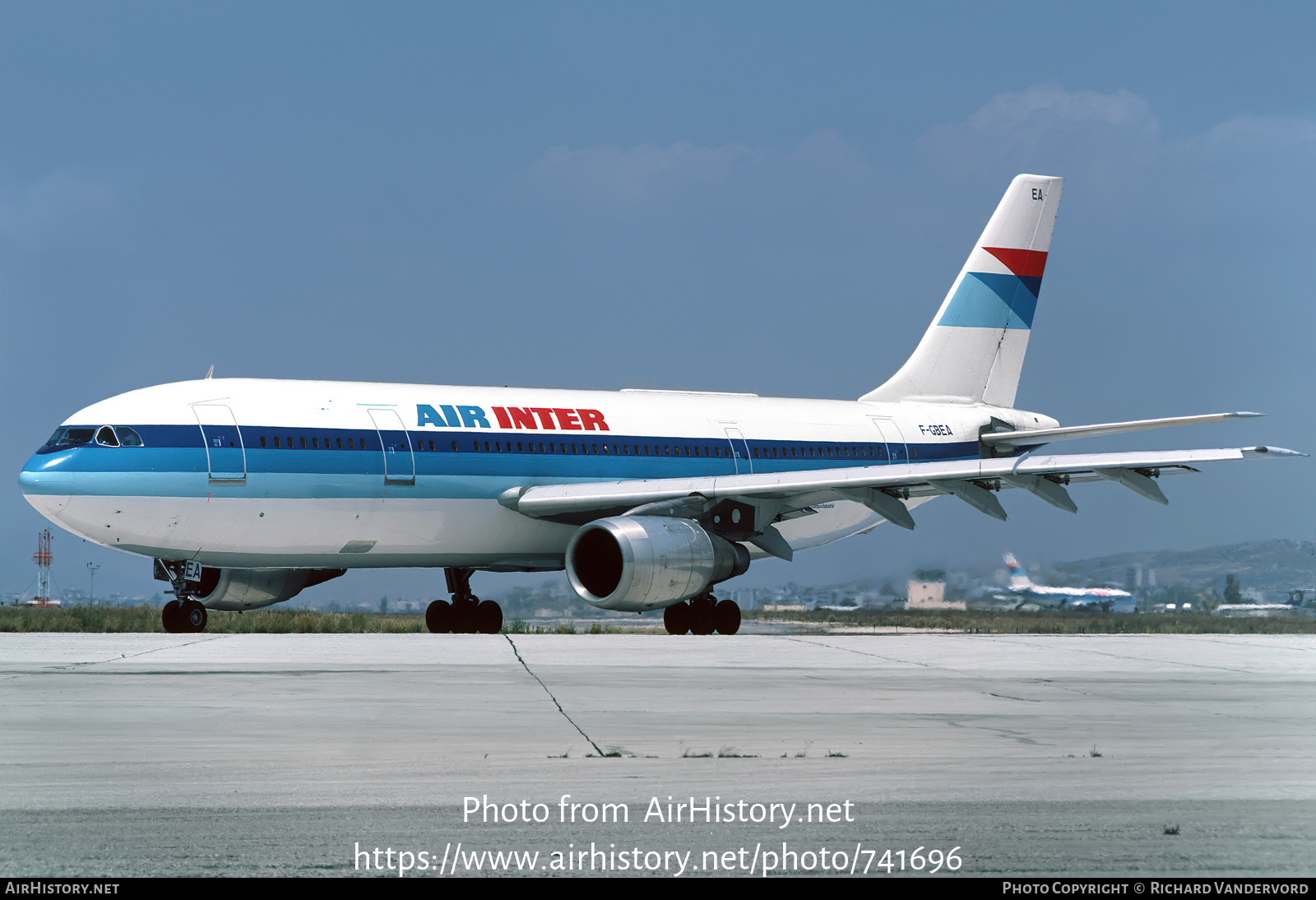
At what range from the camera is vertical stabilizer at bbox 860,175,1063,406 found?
104 feet

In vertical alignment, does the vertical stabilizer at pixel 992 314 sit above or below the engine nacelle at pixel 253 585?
above

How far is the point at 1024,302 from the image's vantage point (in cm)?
3281

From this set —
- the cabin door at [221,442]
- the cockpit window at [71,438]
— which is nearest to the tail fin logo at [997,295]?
the cabin door at [221,442]

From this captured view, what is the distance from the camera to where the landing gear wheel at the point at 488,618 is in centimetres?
2583

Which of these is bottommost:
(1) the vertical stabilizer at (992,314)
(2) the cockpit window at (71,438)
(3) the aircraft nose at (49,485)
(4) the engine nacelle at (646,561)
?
(4) the engine nacelle at (646,561)

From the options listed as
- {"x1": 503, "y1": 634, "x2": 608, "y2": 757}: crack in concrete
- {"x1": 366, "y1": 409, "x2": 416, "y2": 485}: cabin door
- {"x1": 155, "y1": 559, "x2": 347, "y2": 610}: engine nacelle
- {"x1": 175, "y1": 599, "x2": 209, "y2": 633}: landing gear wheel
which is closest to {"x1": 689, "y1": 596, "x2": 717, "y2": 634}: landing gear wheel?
{"x1": 366, "y1": 409, "x2": 416, "y2": 485}: cabin door

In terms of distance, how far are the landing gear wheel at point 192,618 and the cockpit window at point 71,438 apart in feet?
9.61

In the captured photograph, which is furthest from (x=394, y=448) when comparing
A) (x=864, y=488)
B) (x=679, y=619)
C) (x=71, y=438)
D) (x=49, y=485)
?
(x=864, y=488)

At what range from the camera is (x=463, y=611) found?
2583 cm

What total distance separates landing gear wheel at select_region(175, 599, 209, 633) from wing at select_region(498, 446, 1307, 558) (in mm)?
4960

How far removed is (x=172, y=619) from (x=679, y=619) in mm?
8045

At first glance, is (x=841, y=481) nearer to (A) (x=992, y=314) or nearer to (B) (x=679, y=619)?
(B) (x=679, y=619)

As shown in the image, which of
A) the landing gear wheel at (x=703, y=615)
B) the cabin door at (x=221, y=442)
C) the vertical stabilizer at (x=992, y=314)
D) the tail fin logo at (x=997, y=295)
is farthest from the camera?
the tail fin logo at (x=997, y=295)

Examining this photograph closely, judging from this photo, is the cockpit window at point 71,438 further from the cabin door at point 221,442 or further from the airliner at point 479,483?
the cabin door at point 221,442
